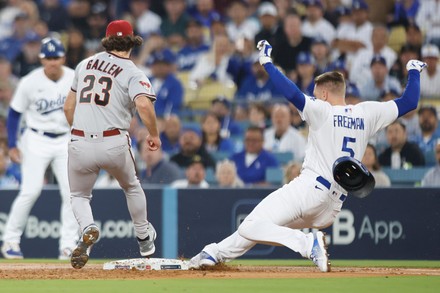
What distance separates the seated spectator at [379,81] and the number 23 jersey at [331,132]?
6029 millimetres

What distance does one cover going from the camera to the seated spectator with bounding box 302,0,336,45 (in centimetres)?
1658

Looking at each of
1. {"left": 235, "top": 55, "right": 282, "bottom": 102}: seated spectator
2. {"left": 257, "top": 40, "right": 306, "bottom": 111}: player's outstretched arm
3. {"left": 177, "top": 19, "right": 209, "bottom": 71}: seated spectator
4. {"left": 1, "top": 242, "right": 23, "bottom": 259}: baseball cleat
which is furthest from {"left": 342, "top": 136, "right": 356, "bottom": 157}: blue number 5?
{"left": 177, "top": 19, "right": 209, "bottom": 71}: seated spectator

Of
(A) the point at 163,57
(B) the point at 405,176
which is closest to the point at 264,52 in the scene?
(B) the point at 405,176

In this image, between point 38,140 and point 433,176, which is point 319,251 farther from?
point 38,140

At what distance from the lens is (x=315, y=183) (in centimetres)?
844

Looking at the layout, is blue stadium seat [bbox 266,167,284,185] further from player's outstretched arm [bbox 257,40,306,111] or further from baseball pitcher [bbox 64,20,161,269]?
player's outstretched arm [bbox 257,40,306,111]

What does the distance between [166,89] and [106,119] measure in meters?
7.95

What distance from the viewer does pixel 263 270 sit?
9.12 metres

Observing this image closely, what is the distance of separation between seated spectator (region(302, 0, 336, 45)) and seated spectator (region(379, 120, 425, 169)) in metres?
3.96

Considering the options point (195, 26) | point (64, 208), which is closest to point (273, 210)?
point (64, 208)

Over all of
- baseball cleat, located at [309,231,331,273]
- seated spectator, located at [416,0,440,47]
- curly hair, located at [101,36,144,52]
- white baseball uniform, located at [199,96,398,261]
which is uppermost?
seated spectator, located at [416,0,440,47]

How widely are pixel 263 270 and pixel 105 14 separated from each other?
1124 centimetres

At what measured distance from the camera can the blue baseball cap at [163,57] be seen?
55.8 feet

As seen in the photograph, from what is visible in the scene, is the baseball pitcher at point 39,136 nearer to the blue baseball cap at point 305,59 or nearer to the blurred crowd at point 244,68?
the blurred crowd at point 244,68
